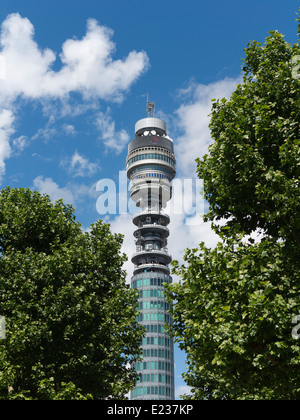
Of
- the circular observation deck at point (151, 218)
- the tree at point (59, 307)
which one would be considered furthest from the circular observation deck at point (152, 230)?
the tree at point (59, 307)

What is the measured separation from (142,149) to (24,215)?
160948mm

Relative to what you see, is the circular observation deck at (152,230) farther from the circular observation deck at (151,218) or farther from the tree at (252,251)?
the tree at (252,251)

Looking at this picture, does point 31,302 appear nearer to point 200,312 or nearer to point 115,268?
point 115,268

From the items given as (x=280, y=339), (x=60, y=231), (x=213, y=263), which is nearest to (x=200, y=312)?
(x=213, y=263)

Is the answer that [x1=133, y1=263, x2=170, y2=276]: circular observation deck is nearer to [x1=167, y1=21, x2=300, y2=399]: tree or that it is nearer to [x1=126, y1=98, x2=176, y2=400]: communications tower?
[x1=126, y1=98, x2=176, y2=400]: communications tower

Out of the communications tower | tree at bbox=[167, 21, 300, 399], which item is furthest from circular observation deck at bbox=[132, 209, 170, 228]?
tree at bbox=[167, 21, 300, 399]

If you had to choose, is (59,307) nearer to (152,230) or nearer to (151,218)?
(152,230)

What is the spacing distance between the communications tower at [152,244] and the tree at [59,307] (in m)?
137

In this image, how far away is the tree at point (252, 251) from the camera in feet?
53.6

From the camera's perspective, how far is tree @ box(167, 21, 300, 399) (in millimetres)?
16344

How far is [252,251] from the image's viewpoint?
17.9 m

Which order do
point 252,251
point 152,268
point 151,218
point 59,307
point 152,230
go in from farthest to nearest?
point 151,218, point 152,230, point 152,268, point 59,307, point 252,251

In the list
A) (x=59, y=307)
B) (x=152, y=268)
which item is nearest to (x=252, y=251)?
(x=59, y=307)

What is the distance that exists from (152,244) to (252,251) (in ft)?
524
